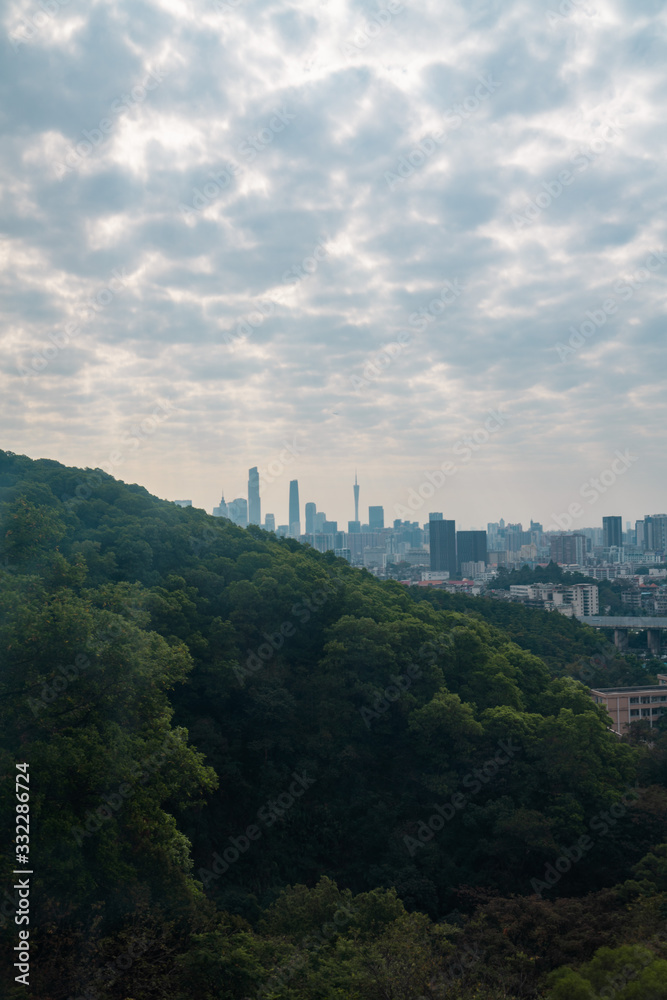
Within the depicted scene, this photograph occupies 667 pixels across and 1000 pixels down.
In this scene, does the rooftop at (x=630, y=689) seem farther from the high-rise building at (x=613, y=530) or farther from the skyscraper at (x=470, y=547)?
the high-rise building at (x=613, y=530)

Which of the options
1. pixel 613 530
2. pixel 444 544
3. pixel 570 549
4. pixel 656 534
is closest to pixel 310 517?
pixel 444 544

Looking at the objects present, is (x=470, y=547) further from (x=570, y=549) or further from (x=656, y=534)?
(x=656, y=534)

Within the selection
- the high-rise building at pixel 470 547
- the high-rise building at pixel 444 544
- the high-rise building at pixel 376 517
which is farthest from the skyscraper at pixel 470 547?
the high-rise building at pixel 376 517

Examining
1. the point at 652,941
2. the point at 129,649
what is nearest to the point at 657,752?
the point at 652,941

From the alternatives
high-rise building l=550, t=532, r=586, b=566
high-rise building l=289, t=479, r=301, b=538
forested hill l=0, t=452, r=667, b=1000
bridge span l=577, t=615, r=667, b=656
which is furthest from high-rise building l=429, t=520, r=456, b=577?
forested hill l=0, t=452, r=667, b=1000

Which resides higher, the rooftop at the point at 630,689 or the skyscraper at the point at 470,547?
the skyscraper at the point at 470,547

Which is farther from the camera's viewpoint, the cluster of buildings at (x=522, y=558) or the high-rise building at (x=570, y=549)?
the high-rise building at (x=570, y=549)
